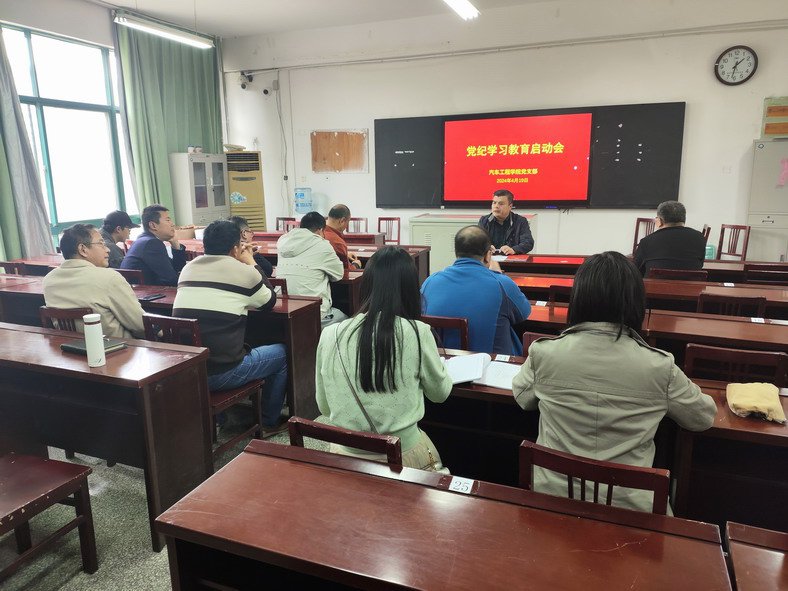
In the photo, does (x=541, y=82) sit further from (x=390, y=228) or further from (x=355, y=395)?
(x=355, y=395)

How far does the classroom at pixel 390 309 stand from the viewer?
3.67 ft

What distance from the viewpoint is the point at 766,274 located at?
11.9 ft

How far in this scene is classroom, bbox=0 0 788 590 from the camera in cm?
112

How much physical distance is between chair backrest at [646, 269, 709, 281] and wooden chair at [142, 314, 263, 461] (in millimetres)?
2589

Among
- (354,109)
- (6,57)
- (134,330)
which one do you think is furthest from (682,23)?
(6,57)

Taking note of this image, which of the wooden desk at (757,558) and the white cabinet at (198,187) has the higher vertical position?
the white cabinet at (198,187)

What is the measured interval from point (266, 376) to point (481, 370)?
1.35 m

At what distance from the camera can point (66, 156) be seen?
6.13 m

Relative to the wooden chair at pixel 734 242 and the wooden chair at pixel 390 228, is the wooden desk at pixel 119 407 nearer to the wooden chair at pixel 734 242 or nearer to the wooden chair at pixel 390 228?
the wooden chair at pixel 390 228

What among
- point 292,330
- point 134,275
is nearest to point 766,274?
point 292,330

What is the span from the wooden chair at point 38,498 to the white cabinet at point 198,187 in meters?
5.74

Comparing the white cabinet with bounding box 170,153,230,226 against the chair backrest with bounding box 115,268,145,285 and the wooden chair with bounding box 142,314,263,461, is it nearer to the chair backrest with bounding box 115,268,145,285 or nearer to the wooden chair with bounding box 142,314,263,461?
the chair backrest with bounding box 115,268,145,285

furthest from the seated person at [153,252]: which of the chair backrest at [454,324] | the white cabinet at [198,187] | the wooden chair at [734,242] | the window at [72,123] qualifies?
the wooden chair at [734,242]

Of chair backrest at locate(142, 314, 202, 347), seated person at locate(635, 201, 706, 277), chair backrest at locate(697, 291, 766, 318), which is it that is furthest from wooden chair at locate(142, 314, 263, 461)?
seated person at locate(635, 201, 706, 277)
